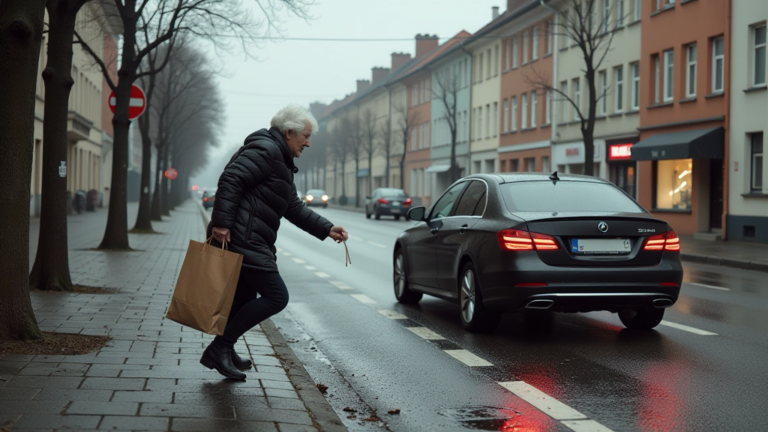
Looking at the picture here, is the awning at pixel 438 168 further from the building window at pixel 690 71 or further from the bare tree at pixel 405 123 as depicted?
the building window at pixel 690 71

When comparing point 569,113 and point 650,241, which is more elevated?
point 569,113

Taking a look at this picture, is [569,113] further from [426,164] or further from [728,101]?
[426,164]

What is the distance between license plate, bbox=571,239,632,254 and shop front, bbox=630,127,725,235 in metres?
22.0

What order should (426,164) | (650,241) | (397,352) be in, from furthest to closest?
(426,164), (650,241), (397,352)

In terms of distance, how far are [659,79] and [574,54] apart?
895cm

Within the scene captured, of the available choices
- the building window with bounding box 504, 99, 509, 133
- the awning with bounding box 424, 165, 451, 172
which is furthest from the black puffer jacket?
the awning with bounding box 424, 165, 451, 172

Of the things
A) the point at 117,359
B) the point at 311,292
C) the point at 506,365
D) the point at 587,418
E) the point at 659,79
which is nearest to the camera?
the point at 587,418

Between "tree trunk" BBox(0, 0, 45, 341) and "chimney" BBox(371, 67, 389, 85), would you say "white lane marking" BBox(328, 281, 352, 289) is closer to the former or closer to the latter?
"tree trunk" BBox(0, 0, 45, 341)

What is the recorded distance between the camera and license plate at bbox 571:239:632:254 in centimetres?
893

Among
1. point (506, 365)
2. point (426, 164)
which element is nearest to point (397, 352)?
point (506, 365)

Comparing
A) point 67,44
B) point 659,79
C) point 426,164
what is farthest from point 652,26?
point 426,164

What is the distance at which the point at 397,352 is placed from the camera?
8.56 meters

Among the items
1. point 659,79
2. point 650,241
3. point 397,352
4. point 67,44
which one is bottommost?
point 397,352

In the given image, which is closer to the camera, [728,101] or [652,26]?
[728,101]
